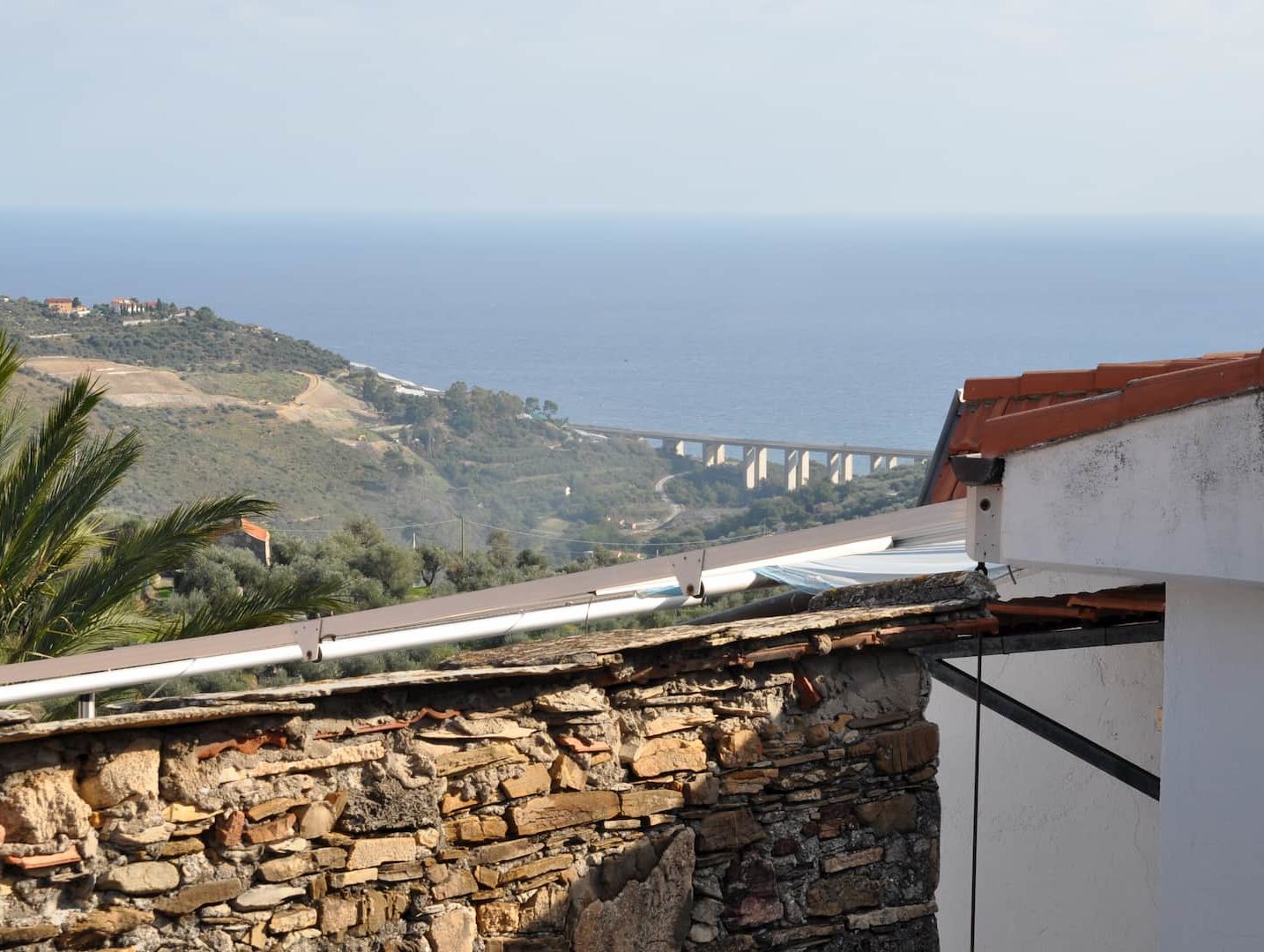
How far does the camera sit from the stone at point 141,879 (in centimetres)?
338

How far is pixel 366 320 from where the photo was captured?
7667 inches

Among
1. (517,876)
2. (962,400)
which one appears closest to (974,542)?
(517,876)

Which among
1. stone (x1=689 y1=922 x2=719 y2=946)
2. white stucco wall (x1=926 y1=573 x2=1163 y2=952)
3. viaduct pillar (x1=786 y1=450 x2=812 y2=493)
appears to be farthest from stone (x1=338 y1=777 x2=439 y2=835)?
viaduct pillar (x1=786 y1=450 x2=812 y2=493)

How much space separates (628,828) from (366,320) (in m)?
196

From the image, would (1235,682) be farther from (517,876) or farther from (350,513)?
(350,513)

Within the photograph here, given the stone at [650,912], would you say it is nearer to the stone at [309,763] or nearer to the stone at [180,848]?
the stone at [309,763]

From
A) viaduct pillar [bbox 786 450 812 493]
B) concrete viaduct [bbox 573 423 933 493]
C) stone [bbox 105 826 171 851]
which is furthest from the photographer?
viaduct pillar [bbox 786 450 812 493]

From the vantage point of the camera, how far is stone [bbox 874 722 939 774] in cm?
425

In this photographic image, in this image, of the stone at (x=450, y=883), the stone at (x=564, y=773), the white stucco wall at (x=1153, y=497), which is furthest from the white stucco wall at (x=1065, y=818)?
the stone at (x=450, y=883)

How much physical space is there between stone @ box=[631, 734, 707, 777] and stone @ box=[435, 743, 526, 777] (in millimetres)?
350

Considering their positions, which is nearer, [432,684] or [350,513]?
[432,684]

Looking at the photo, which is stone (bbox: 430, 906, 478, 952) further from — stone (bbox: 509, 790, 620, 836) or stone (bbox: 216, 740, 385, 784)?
stone (bbox: 216, 740, 385, 784)

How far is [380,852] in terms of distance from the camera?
3.66 meters

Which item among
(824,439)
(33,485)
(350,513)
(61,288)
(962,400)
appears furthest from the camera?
(61,288)
